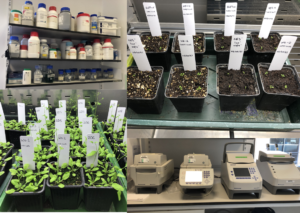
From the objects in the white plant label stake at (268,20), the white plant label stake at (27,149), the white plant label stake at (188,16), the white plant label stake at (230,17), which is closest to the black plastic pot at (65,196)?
the white plant label stake at (27,149)

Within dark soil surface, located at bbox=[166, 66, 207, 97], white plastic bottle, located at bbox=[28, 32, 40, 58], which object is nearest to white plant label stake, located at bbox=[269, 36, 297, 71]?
dark soil surface, located at bbox=[166, 66, 207, 97]

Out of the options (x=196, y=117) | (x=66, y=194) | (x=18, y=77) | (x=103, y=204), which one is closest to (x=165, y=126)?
(x=196, y=117)

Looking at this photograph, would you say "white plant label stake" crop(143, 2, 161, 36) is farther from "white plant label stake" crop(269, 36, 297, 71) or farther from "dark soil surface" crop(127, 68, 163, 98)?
"white plant label stake" crop(269, 36, 297, 71)

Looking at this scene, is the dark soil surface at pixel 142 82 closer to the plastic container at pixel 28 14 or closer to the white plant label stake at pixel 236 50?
the white plant label stake at pixel 236 50

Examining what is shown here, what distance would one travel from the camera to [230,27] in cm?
120

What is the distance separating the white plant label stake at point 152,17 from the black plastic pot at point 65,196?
3.12 feet

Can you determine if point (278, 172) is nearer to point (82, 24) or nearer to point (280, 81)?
point (280, 81)

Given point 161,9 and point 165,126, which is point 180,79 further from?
point 161,9

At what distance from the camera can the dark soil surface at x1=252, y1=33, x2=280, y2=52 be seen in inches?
47.5

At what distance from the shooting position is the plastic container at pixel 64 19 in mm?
1124

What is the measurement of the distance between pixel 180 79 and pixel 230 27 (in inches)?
17.3

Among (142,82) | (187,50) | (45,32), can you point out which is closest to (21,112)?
(45,32)

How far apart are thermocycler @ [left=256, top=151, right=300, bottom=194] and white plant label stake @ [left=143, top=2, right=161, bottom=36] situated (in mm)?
1379

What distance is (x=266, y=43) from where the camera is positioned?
1.24 metres
